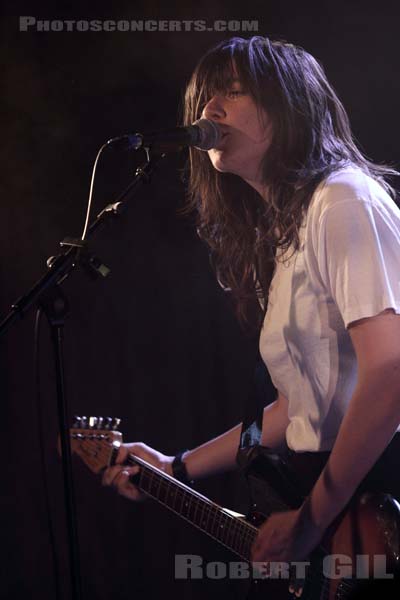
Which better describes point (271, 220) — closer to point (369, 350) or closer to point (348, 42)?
point (369, 350)

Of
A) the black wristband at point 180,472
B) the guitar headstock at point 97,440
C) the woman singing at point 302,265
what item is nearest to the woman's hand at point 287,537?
the woman singing at point 302,265

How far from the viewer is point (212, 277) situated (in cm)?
268

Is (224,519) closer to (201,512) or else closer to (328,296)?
(201,512)

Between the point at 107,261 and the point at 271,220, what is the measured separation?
91 cm

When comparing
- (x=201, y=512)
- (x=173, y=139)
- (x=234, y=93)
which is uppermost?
(x=234, y=93)

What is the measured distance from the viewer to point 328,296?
170cm

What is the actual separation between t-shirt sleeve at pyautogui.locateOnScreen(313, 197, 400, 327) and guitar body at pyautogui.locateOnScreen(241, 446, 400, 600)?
1.28 feet

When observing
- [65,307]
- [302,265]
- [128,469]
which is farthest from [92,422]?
[302,265]

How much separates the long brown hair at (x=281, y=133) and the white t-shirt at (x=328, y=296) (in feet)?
0.27

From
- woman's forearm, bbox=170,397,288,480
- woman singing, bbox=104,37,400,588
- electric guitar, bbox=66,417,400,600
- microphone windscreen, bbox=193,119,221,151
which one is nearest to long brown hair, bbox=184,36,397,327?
woman singing, bbox=104,37,400,588

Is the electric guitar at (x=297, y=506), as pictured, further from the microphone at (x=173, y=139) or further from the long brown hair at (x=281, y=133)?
the microphone at (x=173, y=139)

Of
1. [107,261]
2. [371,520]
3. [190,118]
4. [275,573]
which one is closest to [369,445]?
[371,520]

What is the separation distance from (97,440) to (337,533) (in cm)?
88

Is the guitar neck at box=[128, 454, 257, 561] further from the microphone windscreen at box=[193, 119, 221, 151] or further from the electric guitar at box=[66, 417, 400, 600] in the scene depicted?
the microphone windscreen at box=[193, 119, 221, 151]
